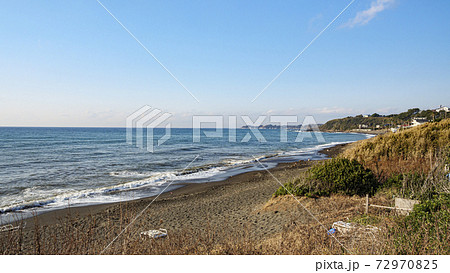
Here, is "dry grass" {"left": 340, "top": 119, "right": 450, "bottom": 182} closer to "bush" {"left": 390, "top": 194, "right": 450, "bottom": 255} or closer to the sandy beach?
the sandy beach

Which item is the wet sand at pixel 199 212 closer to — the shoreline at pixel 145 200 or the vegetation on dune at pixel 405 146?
the shoreline at pixel 145 200

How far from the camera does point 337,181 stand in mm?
10039

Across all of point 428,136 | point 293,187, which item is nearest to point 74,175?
point 293,187

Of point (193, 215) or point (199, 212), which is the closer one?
point (193, 215)

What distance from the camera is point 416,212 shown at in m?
5.41

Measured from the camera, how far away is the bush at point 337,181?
390 inches

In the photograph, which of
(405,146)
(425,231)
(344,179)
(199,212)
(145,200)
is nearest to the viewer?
(425,231)

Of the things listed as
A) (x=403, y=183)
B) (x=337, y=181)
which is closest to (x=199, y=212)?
(x=337, y=181)

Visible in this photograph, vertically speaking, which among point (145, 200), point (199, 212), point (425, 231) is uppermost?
point (425, 231)

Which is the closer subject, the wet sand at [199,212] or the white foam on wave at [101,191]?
the wet sand at [199,212]

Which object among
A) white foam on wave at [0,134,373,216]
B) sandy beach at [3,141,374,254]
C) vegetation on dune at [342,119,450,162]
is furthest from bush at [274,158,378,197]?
white foam on wave at [0,134,373,216]

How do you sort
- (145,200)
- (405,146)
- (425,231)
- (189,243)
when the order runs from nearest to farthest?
(425,231)
(189,243)
(145,200)
(405,146)

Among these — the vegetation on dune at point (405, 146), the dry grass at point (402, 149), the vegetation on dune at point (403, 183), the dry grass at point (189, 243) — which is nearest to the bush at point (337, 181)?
the vegetation on dune at point (403, 183)

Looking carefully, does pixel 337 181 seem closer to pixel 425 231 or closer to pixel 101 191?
pixel 425 231
